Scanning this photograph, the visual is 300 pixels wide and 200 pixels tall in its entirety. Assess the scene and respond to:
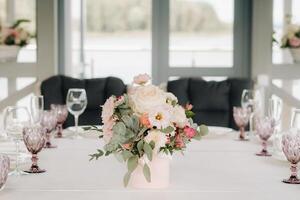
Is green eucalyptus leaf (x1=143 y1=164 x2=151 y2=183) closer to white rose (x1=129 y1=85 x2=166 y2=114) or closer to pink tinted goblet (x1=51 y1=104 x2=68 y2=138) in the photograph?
white rose (x1=129 y1=85 x2=166 y2=114)

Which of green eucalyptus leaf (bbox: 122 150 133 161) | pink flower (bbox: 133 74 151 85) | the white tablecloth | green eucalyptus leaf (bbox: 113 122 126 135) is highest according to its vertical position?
pink flower (bbox: 133 74 151 85)

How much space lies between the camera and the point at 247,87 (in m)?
4.28

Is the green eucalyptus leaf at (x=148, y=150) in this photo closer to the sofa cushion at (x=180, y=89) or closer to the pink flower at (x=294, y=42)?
the sofa cushion at (x=180, y=89)

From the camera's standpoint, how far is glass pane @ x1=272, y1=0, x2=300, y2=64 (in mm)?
4945

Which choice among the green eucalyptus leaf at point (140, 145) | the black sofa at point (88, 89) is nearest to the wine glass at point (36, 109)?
the green eucalyptus leaf at point (140, 145)

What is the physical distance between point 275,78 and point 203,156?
257 cm

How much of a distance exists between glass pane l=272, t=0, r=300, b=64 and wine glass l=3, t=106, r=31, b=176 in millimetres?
2733

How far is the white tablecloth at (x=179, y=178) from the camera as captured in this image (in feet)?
6.03

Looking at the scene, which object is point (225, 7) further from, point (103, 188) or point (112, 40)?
point (103, 188)

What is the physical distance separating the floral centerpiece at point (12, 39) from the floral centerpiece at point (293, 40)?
200 centimetres

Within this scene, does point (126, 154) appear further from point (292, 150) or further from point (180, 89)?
point (180, 89)

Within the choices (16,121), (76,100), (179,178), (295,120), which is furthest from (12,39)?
(179,178)

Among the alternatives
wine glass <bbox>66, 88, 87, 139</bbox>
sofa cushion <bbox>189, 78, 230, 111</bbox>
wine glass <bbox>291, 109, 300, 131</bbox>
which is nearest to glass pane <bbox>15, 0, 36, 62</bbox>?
sofa cushion <bbox>189, 78, 230, 111</bbox>

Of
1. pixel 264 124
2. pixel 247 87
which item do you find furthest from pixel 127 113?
pixel 247 87
